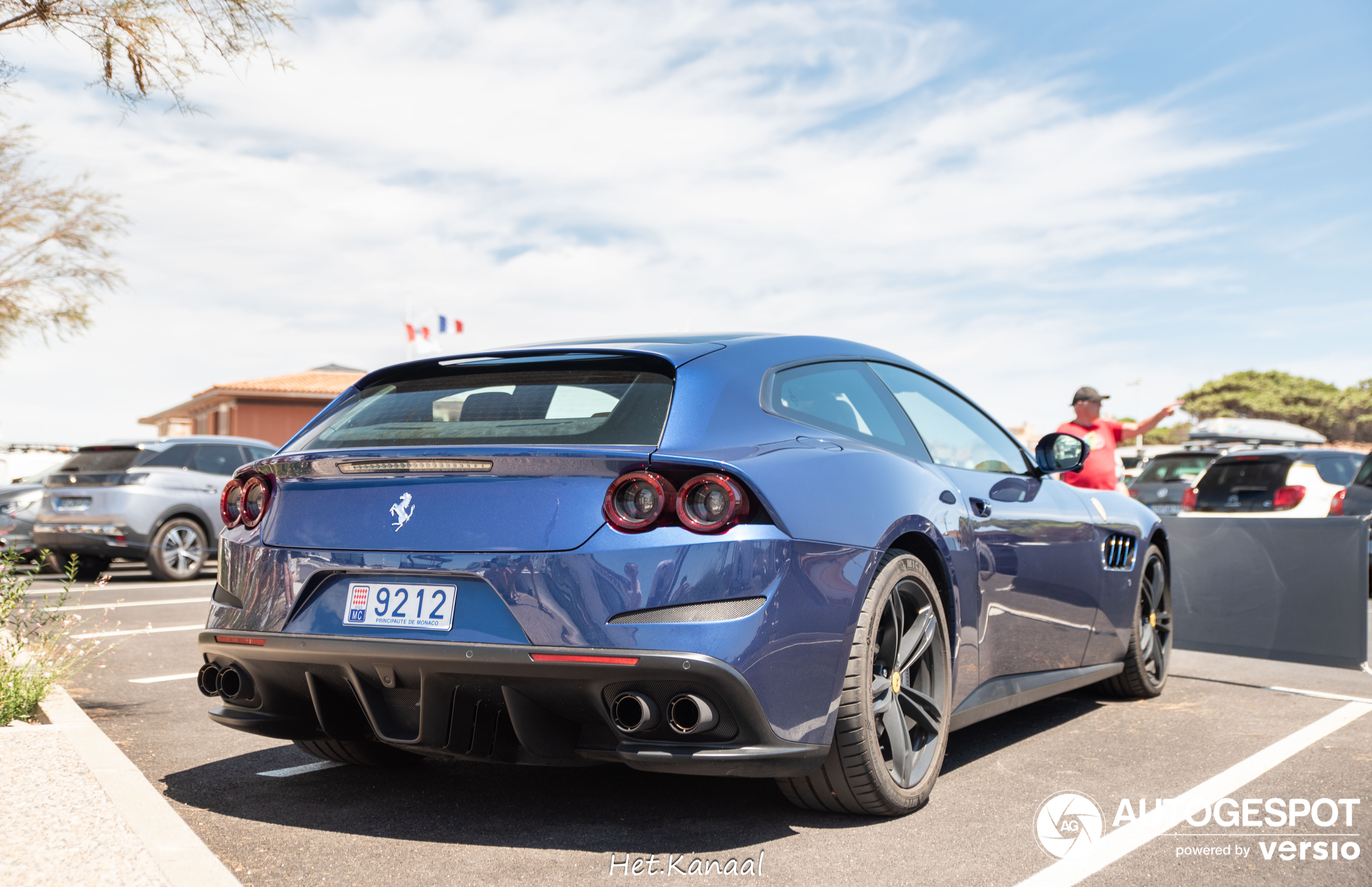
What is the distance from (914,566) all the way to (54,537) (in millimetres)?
11680

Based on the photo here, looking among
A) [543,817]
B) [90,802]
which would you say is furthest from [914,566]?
[90,802]

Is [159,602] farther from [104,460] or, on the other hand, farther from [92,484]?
[104,460]

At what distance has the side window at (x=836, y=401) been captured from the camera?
11.9ft

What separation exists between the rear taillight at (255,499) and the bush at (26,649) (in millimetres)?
1782

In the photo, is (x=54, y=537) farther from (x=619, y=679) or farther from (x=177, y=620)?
(x=619, y=679)

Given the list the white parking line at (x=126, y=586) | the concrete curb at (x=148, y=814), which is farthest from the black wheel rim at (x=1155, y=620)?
Answer: the white parking line at (x=126, y=586)

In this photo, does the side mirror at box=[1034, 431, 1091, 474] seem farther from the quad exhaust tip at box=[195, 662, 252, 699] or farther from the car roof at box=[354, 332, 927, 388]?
the quad exhaust tip at box=[195, 662, 252, 699]

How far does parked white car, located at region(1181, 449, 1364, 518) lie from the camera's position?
1168 centimetres

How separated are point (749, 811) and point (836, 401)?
53.5 inches

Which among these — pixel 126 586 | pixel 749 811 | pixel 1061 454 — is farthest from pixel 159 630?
pixel 1061 454

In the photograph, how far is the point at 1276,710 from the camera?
5.50 metres

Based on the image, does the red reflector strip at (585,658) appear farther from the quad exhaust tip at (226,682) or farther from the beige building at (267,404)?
the beige building at (267,404)

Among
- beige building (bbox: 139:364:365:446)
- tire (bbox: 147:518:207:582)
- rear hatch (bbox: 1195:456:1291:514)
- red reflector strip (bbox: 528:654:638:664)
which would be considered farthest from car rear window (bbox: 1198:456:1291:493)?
beige building (bbox: 139:364:365:446)

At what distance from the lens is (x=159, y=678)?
6.31m
